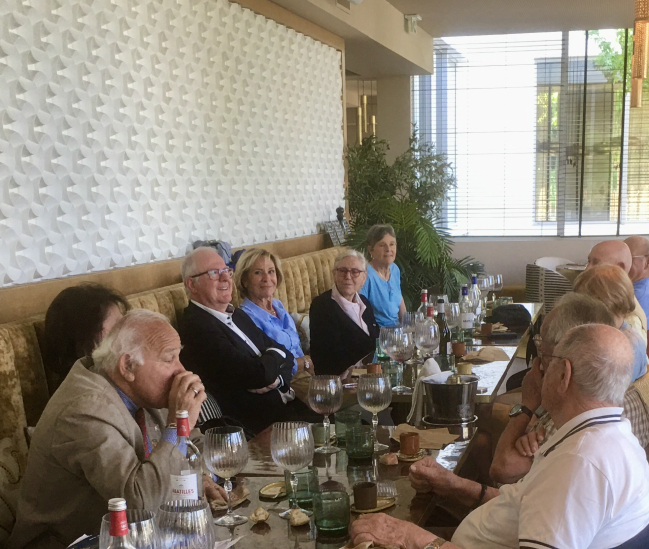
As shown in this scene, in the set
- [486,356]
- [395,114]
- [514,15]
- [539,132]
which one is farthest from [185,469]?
[539,132]

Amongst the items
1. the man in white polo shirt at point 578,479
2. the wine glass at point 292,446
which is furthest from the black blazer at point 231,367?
the man in white polo shirt at point 578,479

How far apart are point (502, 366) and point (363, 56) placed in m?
5.98

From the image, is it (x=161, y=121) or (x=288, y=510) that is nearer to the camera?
(x=288, y=510)

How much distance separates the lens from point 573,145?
10.2m

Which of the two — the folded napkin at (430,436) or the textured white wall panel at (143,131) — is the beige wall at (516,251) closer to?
the textured white wall panel at (143,131)

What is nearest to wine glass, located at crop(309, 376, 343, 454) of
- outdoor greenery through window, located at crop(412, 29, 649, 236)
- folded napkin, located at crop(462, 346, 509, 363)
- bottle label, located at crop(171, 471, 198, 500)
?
bottle label, located at crop(171, 471, 198, 500)

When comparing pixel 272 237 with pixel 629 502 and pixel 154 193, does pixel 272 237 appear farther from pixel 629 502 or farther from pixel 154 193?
pixel 629 502

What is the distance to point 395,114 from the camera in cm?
1031

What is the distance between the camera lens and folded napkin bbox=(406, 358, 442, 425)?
8.93ft

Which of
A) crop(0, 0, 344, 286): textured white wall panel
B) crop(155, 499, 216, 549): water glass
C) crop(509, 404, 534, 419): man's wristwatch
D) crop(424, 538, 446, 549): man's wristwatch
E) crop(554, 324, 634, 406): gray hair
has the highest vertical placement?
crop(0, 0, 344, 286): textured white wall panel

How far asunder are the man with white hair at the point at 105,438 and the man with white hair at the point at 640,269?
11.1 feet

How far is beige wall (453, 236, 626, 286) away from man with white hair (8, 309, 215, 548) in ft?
28.6

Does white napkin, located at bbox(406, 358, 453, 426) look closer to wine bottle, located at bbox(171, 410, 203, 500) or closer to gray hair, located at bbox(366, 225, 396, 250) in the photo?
wine bottle, located at bbox(171, 410, 203, 500)

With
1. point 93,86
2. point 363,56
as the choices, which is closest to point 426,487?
point 93,86
